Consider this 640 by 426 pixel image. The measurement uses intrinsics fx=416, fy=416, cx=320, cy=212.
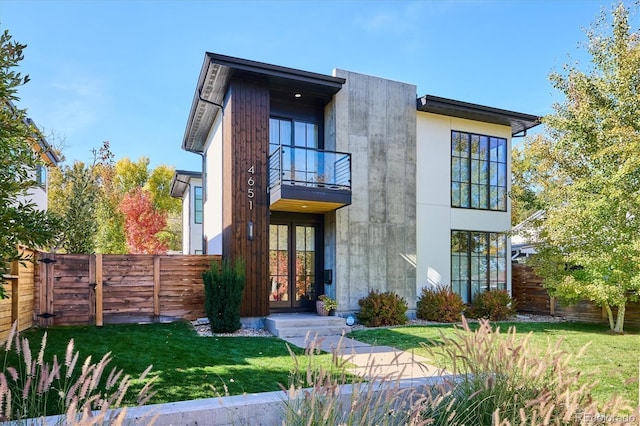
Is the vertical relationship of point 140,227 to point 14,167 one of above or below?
below

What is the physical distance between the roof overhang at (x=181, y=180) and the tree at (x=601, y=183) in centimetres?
1446

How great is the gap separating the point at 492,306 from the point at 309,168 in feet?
23.0

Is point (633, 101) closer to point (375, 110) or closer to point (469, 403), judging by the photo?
point (375, 110)

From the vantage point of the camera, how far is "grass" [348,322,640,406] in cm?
525

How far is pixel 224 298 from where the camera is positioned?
31.3ft

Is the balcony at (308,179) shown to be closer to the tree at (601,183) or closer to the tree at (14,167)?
the tree at (601,183)

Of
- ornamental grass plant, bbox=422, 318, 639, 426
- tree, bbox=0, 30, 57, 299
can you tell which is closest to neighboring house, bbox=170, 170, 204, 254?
tree, bbox=0, 30, 57, 299

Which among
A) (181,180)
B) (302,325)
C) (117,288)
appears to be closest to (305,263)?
(302,325)

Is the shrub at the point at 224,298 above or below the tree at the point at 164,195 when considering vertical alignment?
below

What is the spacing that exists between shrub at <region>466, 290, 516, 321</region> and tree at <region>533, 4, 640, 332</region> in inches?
60.9

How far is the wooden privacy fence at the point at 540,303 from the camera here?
41.1ft

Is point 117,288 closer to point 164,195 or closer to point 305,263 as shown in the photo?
point 305,263

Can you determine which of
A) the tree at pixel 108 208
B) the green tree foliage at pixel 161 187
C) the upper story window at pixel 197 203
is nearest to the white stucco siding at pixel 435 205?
the upper story window at pixel 197 203

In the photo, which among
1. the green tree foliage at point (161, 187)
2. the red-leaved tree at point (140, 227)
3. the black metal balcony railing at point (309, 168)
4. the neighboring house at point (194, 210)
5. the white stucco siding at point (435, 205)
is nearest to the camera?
the black metal balcony railing at point (309, 168)
